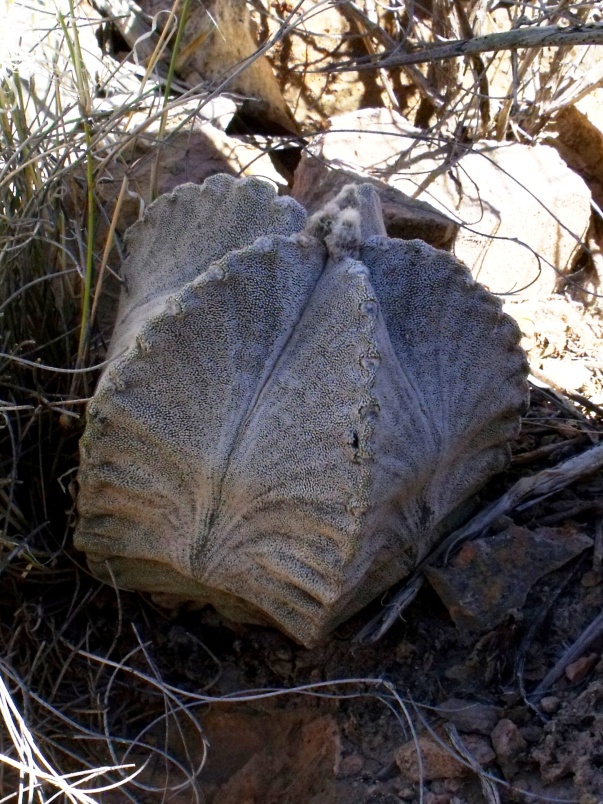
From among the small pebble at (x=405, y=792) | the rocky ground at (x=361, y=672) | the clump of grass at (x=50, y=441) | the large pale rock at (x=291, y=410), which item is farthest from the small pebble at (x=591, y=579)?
the clump of grass at (x=50, y=441)

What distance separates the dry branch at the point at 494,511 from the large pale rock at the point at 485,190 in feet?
3.47

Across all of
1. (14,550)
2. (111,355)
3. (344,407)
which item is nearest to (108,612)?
(14,550)

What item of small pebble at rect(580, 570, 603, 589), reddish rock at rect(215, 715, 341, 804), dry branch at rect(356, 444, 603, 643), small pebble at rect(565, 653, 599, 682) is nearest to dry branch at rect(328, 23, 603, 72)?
dry branch at rect(356, 444, 603, 643)

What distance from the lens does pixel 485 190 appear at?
9.67 feet

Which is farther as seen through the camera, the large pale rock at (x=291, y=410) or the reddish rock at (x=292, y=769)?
the reddish rock at (x=292, y=769)

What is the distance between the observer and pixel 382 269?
1583 millimetres

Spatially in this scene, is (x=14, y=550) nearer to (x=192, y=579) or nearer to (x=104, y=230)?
(x=192, y=579)

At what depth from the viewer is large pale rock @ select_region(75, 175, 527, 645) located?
146 centimetres

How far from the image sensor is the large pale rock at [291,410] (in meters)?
1.46

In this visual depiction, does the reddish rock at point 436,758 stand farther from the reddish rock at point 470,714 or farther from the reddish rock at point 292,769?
the reddish rock at point 292,769

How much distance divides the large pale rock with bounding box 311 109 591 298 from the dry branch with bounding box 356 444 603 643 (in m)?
1.06

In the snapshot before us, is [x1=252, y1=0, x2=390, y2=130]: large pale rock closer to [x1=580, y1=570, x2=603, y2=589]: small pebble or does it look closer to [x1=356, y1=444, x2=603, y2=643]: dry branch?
[x1=356, y1=444, x2=603, y2=643]: dry branch

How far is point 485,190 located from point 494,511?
1427 mm

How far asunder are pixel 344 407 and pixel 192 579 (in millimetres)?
462
